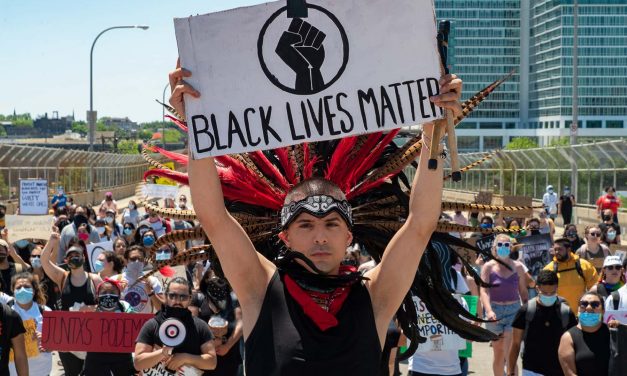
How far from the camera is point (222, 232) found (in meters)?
3.70

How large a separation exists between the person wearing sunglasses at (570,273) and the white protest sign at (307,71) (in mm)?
7850

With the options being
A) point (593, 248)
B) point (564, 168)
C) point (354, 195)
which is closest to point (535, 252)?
point (593, 248)

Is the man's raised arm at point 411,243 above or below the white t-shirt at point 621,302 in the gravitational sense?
above

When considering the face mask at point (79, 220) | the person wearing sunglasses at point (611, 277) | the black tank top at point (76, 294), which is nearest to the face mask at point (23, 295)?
the black tank top at point (76, 294)

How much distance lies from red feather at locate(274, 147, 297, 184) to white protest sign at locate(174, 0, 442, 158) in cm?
66

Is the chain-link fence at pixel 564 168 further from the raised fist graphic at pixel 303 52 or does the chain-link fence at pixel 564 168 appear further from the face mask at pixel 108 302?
the raised fist graphic at pixel 303 52

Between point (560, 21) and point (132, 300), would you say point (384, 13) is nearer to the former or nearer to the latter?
point (132, 300)

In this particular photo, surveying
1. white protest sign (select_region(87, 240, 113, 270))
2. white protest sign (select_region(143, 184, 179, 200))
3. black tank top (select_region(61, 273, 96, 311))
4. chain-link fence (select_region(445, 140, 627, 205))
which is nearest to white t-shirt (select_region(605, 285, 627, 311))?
black tank top (select_region(61, 273, 96, 311))

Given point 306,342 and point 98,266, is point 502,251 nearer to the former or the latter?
point 98,266

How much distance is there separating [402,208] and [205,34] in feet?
4.08

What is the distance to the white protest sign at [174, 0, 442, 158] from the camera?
3742 mm

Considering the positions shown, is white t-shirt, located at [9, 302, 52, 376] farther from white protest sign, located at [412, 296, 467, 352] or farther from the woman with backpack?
white protest sign, located at [412, 296, 467, 352]

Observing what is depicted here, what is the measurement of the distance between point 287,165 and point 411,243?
88 cm

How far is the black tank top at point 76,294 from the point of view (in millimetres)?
10141
